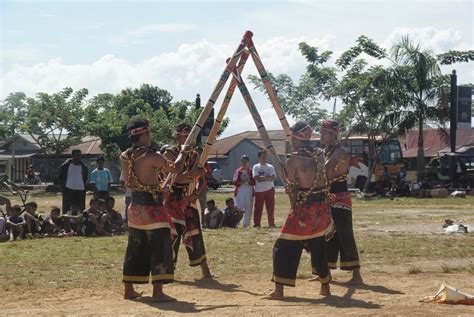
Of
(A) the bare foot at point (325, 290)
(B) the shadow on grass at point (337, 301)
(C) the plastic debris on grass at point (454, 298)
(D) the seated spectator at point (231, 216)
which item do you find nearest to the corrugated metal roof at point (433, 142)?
(D) the seated spectator at point (231, 216)

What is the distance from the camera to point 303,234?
389 inches

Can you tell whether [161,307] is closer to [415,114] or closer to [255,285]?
[255,285]

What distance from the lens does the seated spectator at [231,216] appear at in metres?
20.2

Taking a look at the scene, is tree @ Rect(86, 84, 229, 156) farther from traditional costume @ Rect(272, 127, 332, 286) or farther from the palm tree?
traditional costume @ Rect(272, 127, 332, 286)

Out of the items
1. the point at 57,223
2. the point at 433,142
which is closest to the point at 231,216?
the point at 57,223

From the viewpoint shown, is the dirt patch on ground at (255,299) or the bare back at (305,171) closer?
the dirt patch on ground at (255,299)

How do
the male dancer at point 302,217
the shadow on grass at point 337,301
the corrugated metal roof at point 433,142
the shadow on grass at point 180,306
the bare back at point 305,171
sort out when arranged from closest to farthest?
1. the shadow on grass at point 180,306
2. the shadow on grass at point 337,301
3. the male dancer at point 302,217
4. the bare back at point 305,171
5. the corrugated metal roof at point 433,142

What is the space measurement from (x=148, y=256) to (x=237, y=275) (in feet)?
7.63

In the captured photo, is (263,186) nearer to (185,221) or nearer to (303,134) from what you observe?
(185,221)

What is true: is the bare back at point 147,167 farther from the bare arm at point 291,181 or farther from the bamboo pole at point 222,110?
the bamboo pole at point 222,110

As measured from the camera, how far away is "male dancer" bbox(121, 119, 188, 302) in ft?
32.2

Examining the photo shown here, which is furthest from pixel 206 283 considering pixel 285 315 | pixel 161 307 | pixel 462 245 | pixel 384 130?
pixel 384 130

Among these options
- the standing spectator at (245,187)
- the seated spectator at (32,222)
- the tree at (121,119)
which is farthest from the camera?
the tree at (121,119)

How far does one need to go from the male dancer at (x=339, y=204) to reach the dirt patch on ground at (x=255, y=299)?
1.02ft
